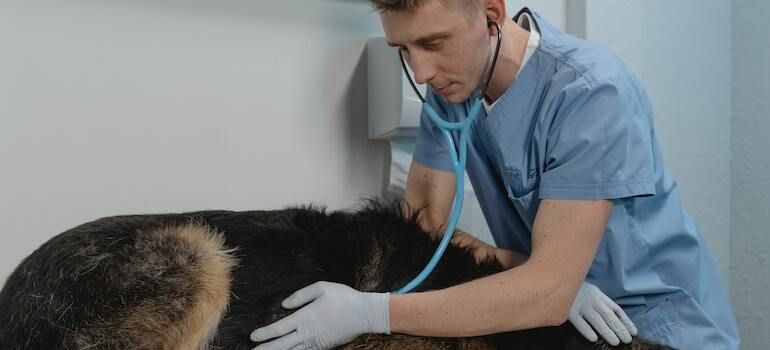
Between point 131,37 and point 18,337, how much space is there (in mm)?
686

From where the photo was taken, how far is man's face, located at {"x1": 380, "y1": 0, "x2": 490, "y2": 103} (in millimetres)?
1242

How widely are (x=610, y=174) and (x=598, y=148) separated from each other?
0.17 feet

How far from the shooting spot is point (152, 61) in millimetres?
1525

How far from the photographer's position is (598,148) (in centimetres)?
130

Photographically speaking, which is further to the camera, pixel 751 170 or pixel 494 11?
pixel 751 170

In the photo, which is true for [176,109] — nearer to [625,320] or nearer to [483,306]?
[483,306]

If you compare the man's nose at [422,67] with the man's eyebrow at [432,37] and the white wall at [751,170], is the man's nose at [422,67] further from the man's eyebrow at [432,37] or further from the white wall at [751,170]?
the white wall at [751,170]

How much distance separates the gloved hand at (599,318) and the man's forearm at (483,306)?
0.27 feet

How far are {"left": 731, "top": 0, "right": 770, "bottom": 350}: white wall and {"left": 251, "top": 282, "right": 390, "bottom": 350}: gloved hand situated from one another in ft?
6.46

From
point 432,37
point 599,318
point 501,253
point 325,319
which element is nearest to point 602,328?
point 599,318

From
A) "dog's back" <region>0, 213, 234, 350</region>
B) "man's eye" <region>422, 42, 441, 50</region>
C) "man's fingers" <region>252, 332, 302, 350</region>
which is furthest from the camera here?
"man's eye" <region>422, 42, 441, 50</region>

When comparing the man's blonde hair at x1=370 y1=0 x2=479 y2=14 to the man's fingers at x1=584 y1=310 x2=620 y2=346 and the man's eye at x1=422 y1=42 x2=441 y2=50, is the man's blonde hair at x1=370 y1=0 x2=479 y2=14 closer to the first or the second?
the man's eye at x1=422 y1=42 x2=441 y2=50

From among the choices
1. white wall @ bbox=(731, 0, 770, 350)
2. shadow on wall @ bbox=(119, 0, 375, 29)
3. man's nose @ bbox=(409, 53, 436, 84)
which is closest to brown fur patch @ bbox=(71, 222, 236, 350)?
man's nose @ bbox=(409, 53, 436, 84)

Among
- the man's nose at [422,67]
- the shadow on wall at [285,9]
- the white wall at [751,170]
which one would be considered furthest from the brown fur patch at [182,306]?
the white wall at [751,170]
